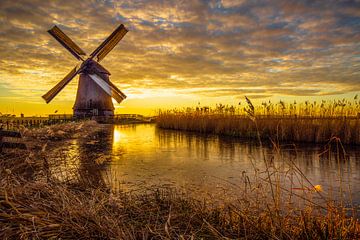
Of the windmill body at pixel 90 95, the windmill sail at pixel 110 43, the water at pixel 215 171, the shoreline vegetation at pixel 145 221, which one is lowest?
the water at pixel 215 171

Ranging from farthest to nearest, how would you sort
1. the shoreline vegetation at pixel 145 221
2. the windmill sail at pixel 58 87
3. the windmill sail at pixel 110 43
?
the windmill sail at pixel 110 43 → the windmill sail at pixel 58 87 → the shoreline vegetation at pixel 145 221

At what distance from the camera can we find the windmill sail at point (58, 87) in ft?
70.7

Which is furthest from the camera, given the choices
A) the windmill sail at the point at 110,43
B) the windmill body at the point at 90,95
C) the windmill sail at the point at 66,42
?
the windmill body at the point at 90,95

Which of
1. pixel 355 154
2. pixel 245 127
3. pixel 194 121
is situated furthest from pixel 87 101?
pixel 355 154

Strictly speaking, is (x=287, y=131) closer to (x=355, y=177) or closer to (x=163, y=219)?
(x=355, y=177)

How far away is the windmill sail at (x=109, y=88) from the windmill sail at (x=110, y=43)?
2.13m

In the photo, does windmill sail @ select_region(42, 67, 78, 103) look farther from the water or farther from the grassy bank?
the water

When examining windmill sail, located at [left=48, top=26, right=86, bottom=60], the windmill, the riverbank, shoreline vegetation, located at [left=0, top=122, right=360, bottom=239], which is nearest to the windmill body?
the windmill

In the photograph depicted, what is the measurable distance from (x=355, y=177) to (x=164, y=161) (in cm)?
432

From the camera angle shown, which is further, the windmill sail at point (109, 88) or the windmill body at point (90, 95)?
the windmill body at point (90, 95)

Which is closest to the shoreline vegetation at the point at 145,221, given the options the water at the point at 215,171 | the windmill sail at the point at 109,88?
the water at the point at 215,171

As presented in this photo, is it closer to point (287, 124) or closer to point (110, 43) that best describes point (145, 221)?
point (287, 124)

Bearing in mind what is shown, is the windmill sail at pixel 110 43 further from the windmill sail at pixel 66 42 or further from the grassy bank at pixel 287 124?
the grassy bank at pixel 287 124

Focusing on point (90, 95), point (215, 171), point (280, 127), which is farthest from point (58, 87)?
point (215, 171)
